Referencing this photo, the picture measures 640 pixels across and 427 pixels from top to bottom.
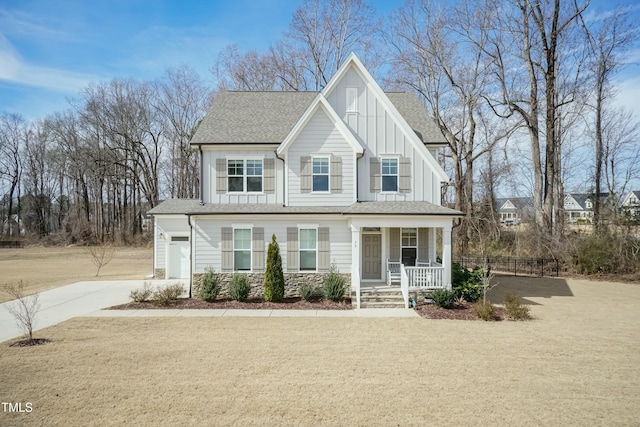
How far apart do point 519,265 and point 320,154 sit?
57.7ft

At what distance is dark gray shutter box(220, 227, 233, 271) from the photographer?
16.3 m

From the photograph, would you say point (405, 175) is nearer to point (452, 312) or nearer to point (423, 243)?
point (423, 243)

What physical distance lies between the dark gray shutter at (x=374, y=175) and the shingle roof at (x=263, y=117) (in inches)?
107

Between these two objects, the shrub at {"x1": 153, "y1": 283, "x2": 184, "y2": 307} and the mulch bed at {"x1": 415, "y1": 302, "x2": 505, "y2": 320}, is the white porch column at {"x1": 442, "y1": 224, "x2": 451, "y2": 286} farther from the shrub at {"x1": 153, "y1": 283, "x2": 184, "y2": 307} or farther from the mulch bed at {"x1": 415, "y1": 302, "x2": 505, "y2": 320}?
the shrub at {"x1": 153, "y1": 283, "x2": 184, "y2": 307}

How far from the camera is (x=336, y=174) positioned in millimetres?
16594

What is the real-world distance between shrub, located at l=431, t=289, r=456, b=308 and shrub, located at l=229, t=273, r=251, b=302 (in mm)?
6856

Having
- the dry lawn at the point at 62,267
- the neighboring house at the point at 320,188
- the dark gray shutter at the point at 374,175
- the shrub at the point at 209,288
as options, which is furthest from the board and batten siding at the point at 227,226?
the dry lawn at the point at 62,267

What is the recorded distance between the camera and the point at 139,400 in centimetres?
665

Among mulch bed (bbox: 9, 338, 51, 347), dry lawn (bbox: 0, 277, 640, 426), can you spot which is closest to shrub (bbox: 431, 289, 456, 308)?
dry lawn (bbox: 0, 277, 640, 426)

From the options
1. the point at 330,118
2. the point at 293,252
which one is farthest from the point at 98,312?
the point at 330,118

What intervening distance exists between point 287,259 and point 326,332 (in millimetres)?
5464

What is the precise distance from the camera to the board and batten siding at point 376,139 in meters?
17.0

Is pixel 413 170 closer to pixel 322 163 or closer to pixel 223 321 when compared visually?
pixel 322 163

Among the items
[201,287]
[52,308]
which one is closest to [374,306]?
[201,287]
